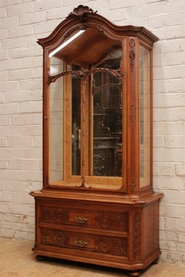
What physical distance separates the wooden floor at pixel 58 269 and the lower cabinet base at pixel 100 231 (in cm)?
7

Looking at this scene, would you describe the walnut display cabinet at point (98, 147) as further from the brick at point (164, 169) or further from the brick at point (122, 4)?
the brick at point (122, 4)

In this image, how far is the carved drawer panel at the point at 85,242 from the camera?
260 cm

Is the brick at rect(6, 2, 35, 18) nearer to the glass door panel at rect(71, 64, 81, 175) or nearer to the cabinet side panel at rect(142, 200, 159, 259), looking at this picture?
the glass door panel at rect(71, 64, 81, 175)

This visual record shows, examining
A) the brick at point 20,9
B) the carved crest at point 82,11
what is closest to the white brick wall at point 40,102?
the brick at point 20,9

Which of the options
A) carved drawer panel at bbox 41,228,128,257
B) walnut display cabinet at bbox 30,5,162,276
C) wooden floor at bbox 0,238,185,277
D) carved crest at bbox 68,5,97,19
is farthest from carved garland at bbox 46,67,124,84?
wooden floor at bbox 0,238,185,277

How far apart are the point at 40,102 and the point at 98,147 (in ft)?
2.60

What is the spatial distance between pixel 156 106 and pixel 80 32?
→ 0.78 meters

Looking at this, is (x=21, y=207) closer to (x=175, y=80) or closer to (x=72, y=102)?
(x=72, y=102)

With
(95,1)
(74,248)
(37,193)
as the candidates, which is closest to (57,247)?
(74,248)

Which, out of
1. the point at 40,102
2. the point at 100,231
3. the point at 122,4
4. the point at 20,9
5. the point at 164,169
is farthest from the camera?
the point at 20,9

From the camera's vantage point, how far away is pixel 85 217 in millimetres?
2721

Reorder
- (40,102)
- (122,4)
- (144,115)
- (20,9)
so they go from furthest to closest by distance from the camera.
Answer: (20,9) → (40,102) → (122,4) → (144,115)

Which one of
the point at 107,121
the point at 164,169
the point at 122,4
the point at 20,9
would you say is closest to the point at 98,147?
the point at 107,121

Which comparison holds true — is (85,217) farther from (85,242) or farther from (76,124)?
(76,124)
